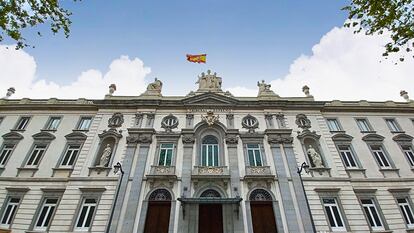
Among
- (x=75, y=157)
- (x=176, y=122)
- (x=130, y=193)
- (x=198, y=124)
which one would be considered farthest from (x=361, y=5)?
(x=75, y=157)

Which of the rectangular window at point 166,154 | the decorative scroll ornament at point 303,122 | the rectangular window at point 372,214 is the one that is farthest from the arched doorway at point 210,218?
the rectangular window at point 372,214

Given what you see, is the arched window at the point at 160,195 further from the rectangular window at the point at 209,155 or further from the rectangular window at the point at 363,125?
the rectangular window at the point at 363,125

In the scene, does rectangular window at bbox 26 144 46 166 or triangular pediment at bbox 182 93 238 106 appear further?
triangular pediment at bbox 182 93 238 106

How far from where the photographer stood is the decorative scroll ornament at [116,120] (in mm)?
20297

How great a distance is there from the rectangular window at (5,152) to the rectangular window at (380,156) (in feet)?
107

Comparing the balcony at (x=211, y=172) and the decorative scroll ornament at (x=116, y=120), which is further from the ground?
the decorative scroll ornament at (x=116, y=120)

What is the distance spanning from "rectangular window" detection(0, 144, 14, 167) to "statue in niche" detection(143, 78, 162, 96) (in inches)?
509

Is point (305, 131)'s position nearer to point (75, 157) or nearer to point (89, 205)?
point (89, 205)

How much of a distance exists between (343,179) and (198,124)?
42.2ft

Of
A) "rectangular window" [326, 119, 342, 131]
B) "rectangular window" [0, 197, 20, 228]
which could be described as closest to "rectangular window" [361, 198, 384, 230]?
"rectangular window" [326, 119, 342, 131]

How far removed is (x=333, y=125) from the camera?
2175cm

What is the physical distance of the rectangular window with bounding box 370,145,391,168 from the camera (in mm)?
19094

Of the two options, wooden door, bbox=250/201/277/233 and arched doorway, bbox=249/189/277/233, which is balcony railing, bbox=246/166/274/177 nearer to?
arched doorway, bbox=249/189/277/233

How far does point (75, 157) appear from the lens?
61.5 feet
